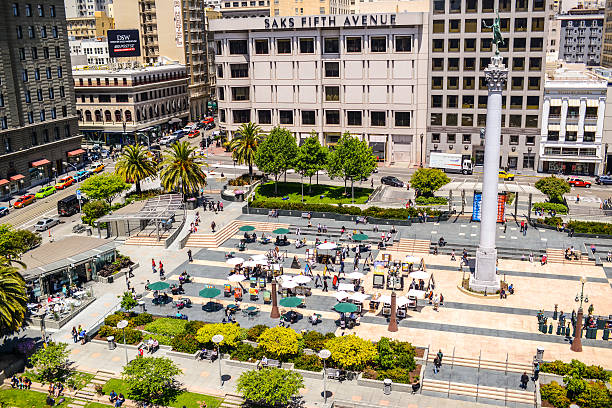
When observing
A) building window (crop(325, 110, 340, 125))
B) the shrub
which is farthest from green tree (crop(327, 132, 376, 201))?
the shrub

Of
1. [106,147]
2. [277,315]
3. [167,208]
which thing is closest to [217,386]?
[277,315]

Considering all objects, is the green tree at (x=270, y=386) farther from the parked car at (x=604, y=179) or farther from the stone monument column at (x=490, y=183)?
the parked car at (x=604, y=179)

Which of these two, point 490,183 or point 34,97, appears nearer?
point 490,183

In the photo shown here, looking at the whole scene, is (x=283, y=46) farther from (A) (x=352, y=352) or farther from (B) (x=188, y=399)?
(B) (x=188, y=399)

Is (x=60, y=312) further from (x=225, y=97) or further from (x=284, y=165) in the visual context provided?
(x=225, y=97)

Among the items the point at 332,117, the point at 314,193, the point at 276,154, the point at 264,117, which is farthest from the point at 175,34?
the point at 314,193

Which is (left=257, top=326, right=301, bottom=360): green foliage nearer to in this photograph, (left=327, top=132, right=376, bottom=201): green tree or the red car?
(left=327, top=132, right=376, bottom=201): green tree
